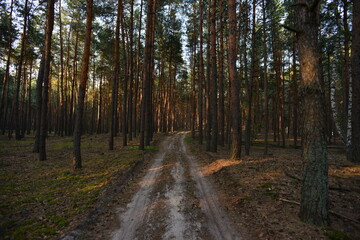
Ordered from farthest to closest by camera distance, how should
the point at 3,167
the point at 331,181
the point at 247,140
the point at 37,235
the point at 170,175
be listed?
the point at 247,140
the point at 3,167
the point at 170,175
the point at 331,181
the point at 37,235

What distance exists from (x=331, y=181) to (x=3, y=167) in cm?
1634

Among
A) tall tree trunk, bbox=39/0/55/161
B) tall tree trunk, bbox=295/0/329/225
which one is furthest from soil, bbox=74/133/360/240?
tall tree trunk, bbox=39/0/55/161

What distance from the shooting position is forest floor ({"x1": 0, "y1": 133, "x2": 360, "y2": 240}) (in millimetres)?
4258

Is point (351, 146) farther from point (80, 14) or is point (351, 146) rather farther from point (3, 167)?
point (80, 14)

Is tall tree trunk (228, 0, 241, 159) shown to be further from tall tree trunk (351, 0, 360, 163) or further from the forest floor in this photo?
tall tree trunk (351, 0, 360, 163)

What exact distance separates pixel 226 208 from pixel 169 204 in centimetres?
184

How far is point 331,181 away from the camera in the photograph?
6.48 meters

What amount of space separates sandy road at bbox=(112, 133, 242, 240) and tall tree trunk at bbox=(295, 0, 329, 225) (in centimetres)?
201

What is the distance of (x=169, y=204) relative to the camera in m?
5.82

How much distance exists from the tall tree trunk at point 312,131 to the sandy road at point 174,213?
6.60 ft

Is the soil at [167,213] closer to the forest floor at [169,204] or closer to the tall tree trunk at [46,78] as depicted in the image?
the forest floor at [169,204]

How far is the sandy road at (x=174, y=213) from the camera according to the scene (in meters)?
4.30

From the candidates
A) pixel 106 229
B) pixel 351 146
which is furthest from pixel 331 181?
pixel 106 229

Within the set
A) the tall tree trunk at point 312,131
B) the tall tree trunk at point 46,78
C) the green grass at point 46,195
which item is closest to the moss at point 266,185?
the tall tree trunk at point 312,131
